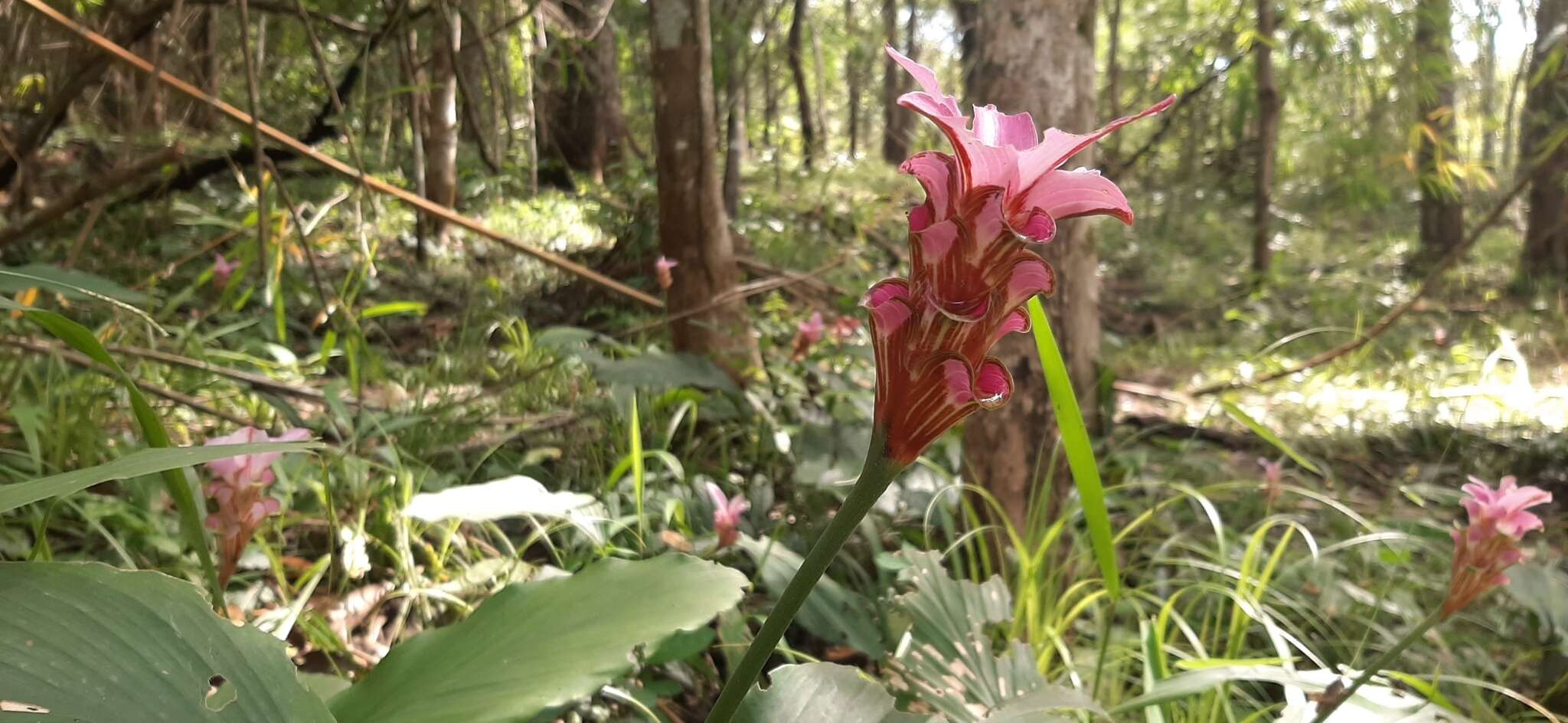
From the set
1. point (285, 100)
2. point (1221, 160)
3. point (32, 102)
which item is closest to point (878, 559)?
point (32, 102)

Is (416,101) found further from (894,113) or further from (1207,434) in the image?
(894,113)

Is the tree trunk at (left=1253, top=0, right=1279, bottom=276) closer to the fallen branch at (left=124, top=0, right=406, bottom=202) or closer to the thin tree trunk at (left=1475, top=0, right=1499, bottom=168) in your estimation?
the thin tree trunk at (left=1475, top=0, right=1499, bottom=168)

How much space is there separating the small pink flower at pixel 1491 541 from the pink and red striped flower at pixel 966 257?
2.69ft

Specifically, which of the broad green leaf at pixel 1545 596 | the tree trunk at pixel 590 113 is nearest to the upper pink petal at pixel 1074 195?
the broad green leaf at pixel 1545 596

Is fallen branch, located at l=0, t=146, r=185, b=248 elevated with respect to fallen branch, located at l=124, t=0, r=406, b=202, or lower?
lower

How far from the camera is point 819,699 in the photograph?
67 centimetres

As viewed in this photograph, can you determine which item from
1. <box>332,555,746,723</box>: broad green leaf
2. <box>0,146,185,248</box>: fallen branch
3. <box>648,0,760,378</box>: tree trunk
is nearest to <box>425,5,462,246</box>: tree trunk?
<box>0,146,185,248</box>: fallen branch

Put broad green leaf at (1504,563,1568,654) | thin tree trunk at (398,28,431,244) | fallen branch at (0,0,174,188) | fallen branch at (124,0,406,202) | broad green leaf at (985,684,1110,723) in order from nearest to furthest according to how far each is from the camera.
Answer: broad green leaf at (985,684,1110,723)
broad green leaf at (1504,563,1568,654)
fallen branch at (0,0,174,188)
thin tree trunk at (398,28,431,244)
fallen branch at (124,0,406,202)

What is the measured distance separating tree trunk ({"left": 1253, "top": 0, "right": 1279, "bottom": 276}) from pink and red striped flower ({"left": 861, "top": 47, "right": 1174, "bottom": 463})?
4.75 meters

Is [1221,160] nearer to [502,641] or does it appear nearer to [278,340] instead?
[278,340]

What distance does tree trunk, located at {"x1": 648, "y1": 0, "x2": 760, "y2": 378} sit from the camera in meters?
2.16

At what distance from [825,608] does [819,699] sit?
0.49 metres

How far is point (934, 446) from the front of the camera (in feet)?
7.06

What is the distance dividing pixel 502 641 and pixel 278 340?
2.05 meters
